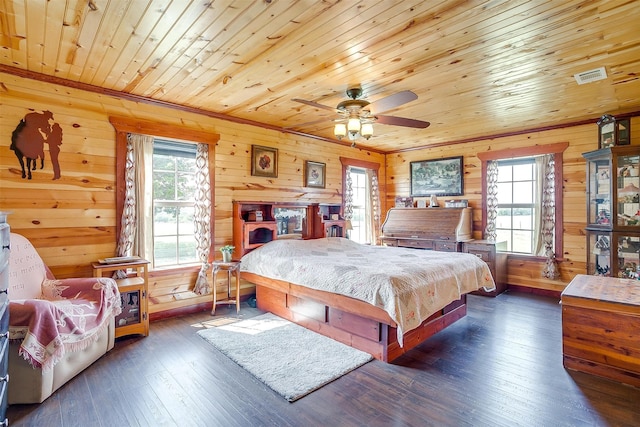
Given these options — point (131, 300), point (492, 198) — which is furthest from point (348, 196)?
point (131, 300)

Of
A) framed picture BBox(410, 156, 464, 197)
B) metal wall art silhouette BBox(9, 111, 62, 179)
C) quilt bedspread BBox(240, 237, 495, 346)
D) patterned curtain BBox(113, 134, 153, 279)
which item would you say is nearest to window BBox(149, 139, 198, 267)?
patterned curtain BBox(113, 134, 153, 279)

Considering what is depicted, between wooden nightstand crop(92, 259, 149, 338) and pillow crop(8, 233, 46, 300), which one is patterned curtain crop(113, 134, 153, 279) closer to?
wooden nightstand crop(92, 259, 149, 338)

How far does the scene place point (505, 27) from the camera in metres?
2.22

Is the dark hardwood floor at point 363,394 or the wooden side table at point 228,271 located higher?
the wooden side table at point 228,271

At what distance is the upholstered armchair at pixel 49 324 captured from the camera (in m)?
2.11

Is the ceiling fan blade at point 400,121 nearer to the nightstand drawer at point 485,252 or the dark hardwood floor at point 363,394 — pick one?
the dark hardwood floor at point 363,394

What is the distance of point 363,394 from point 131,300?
7.95 ft

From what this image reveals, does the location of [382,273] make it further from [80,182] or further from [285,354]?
[80,182]

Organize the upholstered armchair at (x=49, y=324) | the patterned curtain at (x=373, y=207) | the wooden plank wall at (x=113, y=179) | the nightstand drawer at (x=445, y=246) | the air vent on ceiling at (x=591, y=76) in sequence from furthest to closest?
the patterned curtain at (x=373, y=207)
the nightstand drawer at (x=445, y=246)
the wooden plank wall at (x=113, y=179)
the air vent on ceiling at (x=591, y=76)
the upholstered armchair at (x=49, y=324)

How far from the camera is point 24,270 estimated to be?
2656mm

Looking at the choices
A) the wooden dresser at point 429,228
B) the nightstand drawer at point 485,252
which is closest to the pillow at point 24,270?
the wooden dresser at point 429,228

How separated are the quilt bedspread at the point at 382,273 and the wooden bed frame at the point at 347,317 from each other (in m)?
0.10

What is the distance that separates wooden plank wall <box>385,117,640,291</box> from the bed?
189cm

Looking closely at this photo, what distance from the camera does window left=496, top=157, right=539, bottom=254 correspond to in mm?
5215
